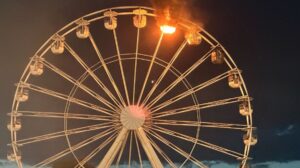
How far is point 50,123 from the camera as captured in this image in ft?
17.3

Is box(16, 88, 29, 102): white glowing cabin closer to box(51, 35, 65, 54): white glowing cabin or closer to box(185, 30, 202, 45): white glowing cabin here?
box(51, 35, 65, 54): white glowing cabin

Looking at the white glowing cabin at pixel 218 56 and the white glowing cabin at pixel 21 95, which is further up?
the white glowing cabin at pixel 218 56

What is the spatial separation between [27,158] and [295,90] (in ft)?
10.8

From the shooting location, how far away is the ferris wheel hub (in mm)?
4430

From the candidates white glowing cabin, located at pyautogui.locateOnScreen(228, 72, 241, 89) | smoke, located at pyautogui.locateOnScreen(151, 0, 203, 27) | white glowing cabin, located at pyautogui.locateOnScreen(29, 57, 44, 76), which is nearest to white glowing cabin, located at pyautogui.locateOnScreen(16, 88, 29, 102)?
white glowing cabin, located at pyautogui.locateOnScreen(29, 57, 44, 76)

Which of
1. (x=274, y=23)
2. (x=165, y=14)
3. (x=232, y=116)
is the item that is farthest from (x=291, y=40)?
(x=165, y=14)

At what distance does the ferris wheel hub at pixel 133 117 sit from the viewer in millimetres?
4430

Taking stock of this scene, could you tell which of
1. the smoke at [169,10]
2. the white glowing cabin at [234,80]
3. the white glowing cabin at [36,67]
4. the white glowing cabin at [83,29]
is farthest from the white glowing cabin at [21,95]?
the white glowing cabin at [234,80]

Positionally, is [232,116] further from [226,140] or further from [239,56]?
[239,56]

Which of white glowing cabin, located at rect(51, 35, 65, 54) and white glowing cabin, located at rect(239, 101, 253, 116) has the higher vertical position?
white glowing cabin, located at rect(51, 35, 65, 54)

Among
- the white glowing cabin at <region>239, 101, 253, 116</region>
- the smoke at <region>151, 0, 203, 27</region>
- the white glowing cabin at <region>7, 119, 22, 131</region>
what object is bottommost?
the white glowing cabin at <region>7, 119, 22, 131</region>

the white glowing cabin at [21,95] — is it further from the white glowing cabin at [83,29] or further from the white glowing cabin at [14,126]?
the white glowing cabin at [83,29]

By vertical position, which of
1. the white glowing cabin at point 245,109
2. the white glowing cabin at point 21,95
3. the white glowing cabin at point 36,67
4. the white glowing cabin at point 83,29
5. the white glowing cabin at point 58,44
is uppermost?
the white glowing cabin at point 83,29

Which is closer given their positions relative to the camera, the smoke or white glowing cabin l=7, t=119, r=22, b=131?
the smoke
